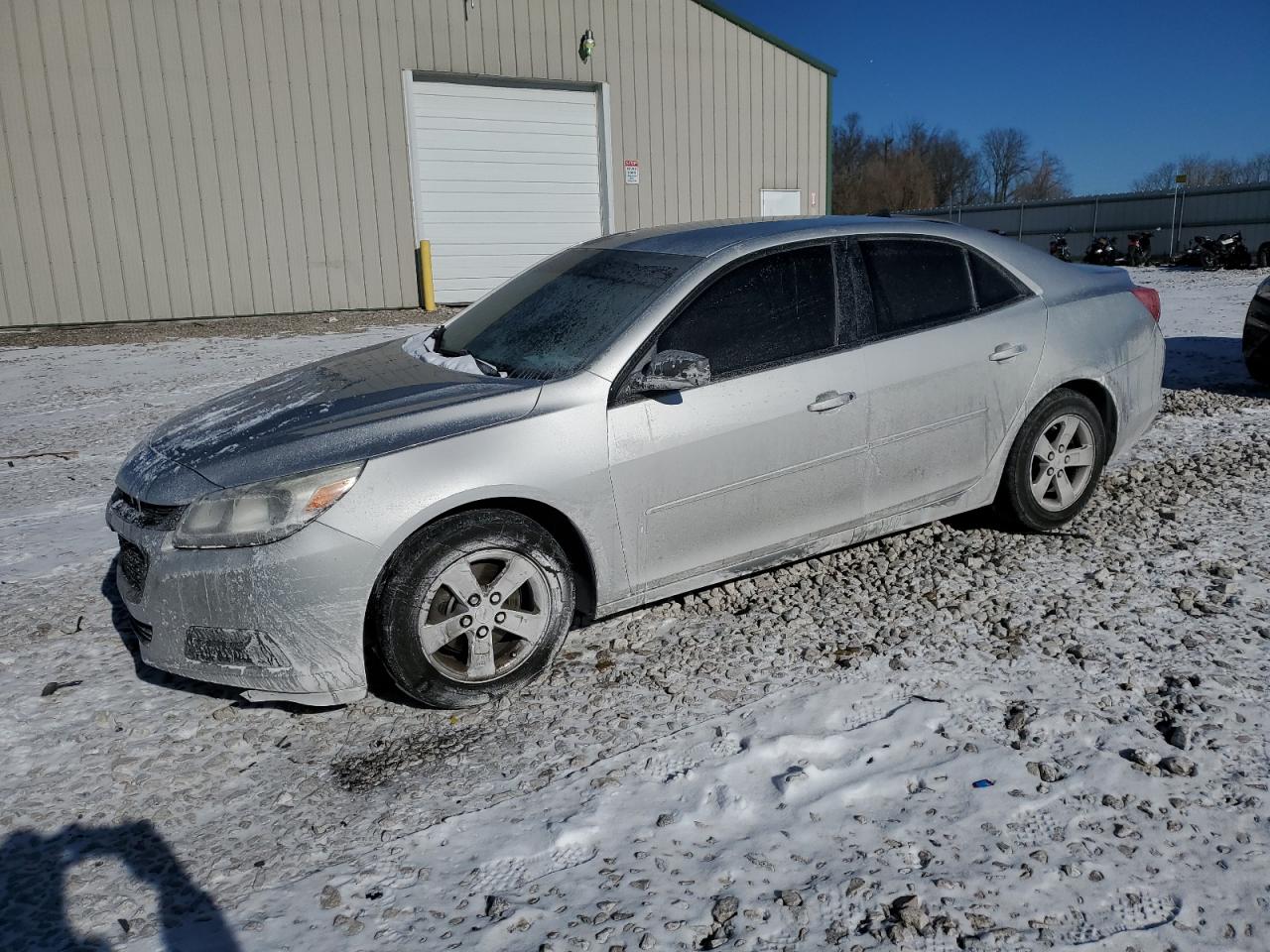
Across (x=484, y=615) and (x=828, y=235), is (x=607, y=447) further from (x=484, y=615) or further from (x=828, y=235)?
(x=828, y=235)

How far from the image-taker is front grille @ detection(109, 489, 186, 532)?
10.4ft

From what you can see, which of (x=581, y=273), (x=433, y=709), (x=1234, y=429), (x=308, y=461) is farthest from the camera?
(x=1234, y=429)

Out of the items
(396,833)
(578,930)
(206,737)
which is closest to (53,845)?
(206,737)

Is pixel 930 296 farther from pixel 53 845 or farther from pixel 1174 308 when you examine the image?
pixel 1174 308

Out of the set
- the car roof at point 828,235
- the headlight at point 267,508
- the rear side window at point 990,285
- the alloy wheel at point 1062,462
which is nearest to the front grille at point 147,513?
the headlight at point 267,508

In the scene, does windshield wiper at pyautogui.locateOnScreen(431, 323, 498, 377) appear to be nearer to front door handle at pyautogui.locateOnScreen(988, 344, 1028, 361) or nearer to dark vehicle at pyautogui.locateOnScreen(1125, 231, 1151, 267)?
Answer: front door handle at pyautogui.locateOnScreen(988, 344, 1028, 361)

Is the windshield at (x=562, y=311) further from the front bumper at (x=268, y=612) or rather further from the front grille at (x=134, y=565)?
the front grille at (x=134, y=565)

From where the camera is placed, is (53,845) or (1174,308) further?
(1174,308)

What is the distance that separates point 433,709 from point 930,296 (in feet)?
8.80

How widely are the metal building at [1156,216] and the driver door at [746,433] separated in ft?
77.0

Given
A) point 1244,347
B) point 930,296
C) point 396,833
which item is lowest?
point 396,833

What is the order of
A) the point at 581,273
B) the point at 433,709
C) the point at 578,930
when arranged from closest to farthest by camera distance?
the point at 578,930
the point at 433,709
the point at 581,273

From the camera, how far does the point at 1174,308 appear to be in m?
13.9

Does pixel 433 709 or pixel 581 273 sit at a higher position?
pixel 581 273
